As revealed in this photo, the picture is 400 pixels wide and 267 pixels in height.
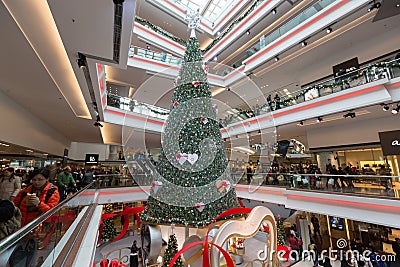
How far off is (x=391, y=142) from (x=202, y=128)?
6.98m

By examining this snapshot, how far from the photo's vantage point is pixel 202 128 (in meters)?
2.96

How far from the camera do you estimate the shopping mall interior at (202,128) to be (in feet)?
8.65

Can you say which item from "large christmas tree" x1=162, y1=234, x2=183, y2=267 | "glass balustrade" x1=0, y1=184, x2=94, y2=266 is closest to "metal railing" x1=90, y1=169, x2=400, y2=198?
"large christmas tree" x1=162, y1=234, x2=183, y2=267

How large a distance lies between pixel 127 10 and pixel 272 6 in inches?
373

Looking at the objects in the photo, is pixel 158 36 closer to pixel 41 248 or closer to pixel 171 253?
pixel 171 253

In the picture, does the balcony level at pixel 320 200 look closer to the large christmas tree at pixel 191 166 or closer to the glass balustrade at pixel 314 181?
the glass balustrade at pixel 314 181

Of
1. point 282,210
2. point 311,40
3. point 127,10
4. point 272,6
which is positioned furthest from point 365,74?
point 282,210

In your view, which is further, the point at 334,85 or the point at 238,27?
the point at 238,27

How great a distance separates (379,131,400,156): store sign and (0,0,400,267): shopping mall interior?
0.04 metres

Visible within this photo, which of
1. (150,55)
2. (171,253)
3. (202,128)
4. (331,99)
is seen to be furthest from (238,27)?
(171,253)

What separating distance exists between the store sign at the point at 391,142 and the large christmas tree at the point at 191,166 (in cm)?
650

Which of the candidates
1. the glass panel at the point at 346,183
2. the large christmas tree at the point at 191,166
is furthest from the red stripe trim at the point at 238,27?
the large christmas tree at the point at 191,166

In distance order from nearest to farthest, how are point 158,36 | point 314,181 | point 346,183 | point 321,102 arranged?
point 346,183
point 314,181
point 321,102
point 158,36

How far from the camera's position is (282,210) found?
43.7 feet
